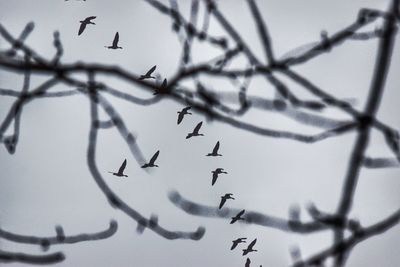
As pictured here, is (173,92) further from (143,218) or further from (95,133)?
(143,218)

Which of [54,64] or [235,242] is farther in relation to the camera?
[235,242]

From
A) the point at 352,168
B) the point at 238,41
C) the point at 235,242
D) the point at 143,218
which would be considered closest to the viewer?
the point at 352,168

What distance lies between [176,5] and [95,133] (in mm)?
809

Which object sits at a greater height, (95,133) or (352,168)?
(95,133)

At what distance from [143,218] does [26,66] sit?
1.01m

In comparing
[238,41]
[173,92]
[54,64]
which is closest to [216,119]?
[173,92]

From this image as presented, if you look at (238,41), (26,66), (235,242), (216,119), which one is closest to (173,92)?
(216,119)

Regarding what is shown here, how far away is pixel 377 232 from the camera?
7.72ft

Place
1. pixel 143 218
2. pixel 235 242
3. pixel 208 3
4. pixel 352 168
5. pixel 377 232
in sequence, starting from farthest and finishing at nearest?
pixel 235 242
pixel 143 218
pixel 208 3
pixel 377 232
pixel 352 168

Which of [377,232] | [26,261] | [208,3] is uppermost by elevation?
[208,3]

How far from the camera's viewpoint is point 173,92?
9.02 ft

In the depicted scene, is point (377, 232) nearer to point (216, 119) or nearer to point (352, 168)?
point (352, 168)

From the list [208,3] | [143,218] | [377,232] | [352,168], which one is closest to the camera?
[352,168]

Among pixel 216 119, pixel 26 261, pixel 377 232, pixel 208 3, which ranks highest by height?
pixel 208 3
